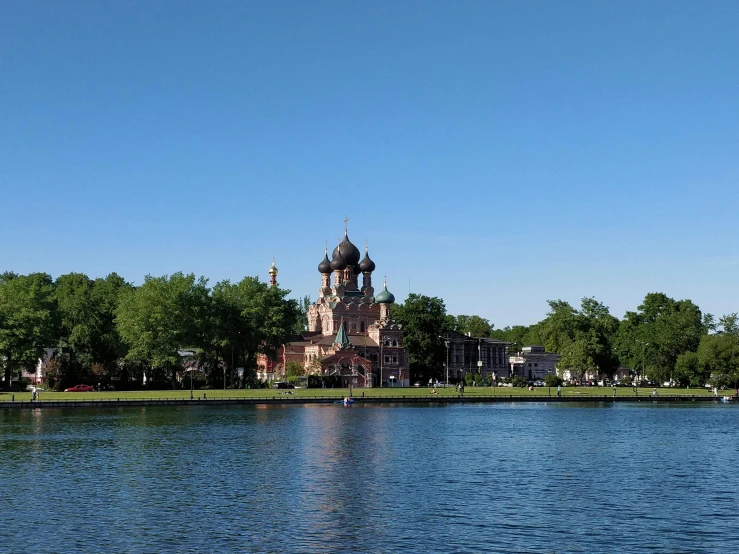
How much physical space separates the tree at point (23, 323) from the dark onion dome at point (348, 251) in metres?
54.0

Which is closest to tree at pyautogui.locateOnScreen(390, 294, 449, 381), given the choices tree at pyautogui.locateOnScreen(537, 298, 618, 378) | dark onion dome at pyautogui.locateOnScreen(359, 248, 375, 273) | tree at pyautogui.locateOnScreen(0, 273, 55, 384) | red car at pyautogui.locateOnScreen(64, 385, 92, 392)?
dark onion dome at pyautogui.locateOnScreen(359, 248, 375, 273)

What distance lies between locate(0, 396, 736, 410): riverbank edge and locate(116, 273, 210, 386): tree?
17501mm

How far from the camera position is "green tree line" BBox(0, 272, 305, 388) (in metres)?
108

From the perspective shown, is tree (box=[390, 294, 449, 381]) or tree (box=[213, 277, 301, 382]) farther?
tree (box=[390, 294, 449, 381])

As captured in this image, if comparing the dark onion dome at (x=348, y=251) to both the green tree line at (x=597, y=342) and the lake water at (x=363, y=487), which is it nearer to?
the green tree line at (x=597, y=342)

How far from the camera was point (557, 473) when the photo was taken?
4394 cm

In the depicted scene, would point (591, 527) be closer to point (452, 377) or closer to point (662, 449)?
point (662, 449)

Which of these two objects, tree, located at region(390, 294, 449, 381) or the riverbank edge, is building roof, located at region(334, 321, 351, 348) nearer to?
tree, located at region(390, 294, 449, 381)

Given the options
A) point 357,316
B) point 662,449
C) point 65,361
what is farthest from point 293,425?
point 357,316

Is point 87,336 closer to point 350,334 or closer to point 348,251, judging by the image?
point 350,334

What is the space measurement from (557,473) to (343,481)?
10.2 meters

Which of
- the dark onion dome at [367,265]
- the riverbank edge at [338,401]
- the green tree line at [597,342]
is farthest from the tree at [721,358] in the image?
the dark onion dome at [367,265]

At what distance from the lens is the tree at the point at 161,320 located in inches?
4313

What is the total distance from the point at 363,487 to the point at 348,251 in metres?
118
